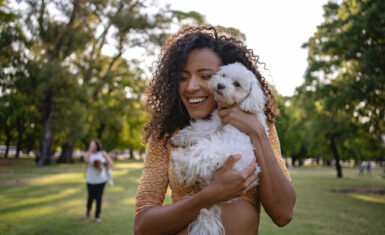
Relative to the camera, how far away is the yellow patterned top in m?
1.84

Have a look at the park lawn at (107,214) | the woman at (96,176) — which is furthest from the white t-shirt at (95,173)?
the park lawn at (107,214)

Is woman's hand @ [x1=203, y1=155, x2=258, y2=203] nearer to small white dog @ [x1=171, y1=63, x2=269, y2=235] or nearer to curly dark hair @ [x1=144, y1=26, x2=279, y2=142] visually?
small white dog @ [x1=171, y1=63, x2=269, y2=235]

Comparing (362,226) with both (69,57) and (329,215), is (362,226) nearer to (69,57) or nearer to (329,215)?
(329,215)

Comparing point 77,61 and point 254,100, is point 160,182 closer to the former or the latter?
point 254,100

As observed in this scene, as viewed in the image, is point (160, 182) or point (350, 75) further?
point (350, 75)

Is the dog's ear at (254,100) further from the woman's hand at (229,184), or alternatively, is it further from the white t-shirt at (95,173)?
the white t-shirt at (95,173)

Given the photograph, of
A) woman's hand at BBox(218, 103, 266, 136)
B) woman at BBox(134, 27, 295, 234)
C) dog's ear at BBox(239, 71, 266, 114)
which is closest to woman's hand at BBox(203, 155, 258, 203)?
woman at BBox(134, 27, 295, 234)

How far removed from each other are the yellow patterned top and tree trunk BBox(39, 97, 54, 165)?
63.7 ft

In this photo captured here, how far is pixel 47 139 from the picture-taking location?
963 inches

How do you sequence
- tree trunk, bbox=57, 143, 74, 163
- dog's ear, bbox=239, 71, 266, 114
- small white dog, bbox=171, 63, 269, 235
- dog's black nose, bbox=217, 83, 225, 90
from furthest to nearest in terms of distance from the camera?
1. tree trunk, bbox=57, 143, 74, 163
2. dog's ear, bbox=239, 71, 266, 114
3. dog's black nose, bbox=217, 83, 225, 90
4. small white dog, bbox=171, 63, 269, 235

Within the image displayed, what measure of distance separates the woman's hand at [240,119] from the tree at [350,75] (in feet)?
44.7

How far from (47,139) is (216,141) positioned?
25.7 m

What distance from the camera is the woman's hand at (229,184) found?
163cm

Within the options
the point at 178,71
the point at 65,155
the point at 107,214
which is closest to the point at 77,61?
the point at 65,155
